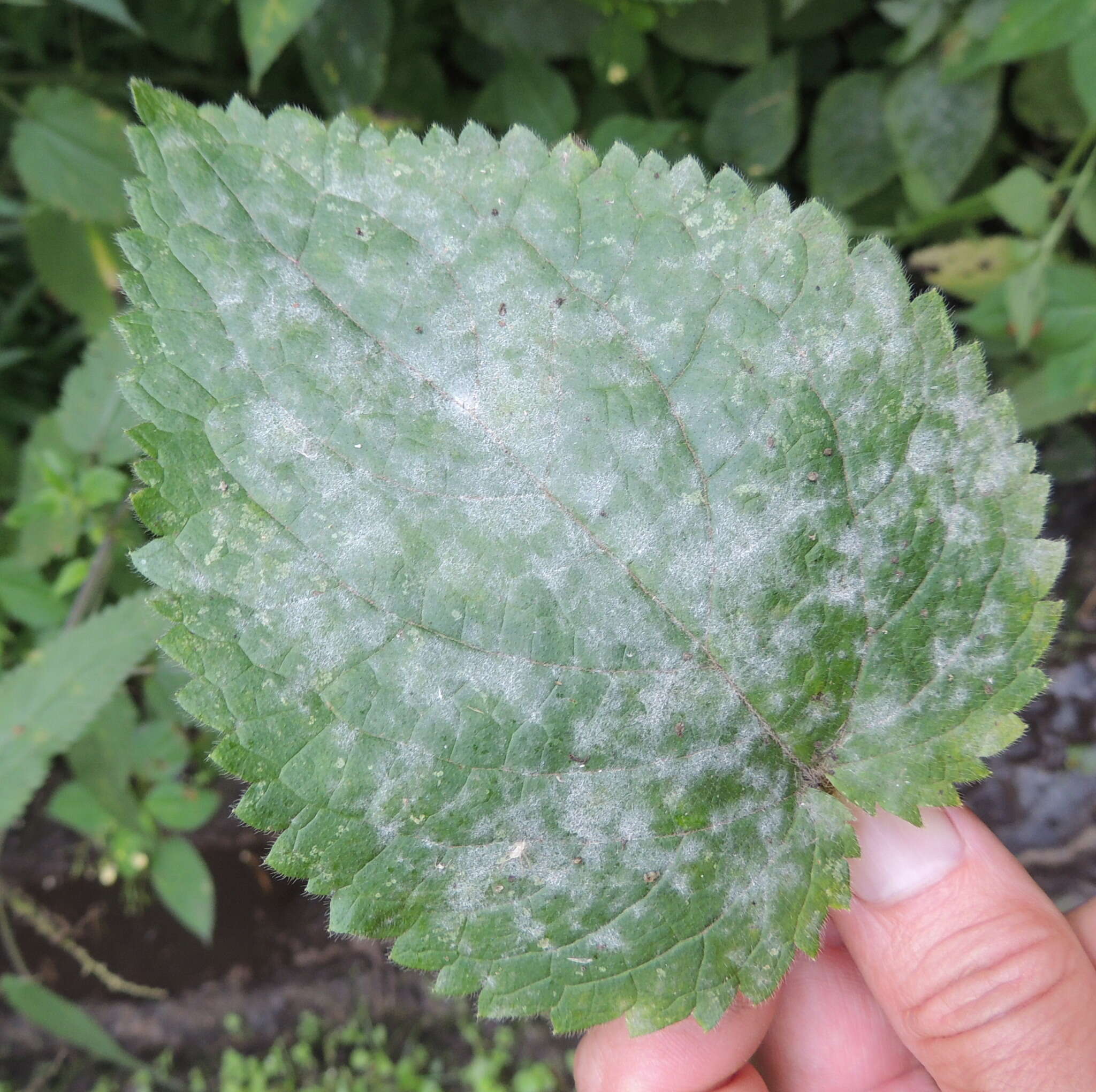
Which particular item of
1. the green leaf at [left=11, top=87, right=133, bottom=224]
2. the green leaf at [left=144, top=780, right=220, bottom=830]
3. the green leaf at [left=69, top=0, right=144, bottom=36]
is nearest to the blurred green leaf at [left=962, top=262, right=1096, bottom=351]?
the green leaf at [left=69, top=0, right=144, bottom=36]

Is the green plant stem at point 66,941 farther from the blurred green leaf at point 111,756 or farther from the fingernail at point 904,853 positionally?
the fingernail at point 904,853

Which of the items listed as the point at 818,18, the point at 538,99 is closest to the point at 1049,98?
the point at 818,18

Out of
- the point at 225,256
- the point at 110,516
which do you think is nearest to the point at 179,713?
the point at 110,516

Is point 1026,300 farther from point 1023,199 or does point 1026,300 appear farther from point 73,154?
point 73,154

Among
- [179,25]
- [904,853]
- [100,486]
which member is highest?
[179,25]

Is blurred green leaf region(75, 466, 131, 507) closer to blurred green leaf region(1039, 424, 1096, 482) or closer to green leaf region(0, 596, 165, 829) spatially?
green leaf region(0, 596, 165, 829)

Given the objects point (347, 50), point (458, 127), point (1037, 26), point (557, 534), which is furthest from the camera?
point (458, 127)
